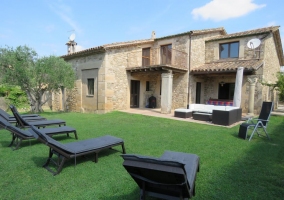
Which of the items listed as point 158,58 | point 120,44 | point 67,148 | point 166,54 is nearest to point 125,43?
point 120,44

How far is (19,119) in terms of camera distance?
612cm

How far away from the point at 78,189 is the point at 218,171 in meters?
2.54

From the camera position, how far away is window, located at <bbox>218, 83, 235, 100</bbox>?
15.1 metres

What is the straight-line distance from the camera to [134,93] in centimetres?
1549

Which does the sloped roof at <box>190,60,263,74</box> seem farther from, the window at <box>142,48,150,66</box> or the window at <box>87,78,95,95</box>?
the window at <box>87,78,95,95</box>

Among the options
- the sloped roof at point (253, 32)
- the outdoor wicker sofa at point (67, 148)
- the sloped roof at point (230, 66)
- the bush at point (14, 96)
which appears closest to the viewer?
the outdoor wicker sofa at point (67, 148)

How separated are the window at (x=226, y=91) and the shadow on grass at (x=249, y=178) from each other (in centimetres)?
1095

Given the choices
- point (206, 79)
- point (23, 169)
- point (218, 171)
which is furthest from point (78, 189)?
point (206, 79)

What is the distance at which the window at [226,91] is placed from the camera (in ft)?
49.4

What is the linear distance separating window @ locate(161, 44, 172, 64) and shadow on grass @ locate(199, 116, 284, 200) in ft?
37.6

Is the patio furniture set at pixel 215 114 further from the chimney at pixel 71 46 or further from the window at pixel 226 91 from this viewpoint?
the chimney at pixel 71 46

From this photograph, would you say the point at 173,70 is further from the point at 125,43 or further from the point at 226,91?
the point at 226,91

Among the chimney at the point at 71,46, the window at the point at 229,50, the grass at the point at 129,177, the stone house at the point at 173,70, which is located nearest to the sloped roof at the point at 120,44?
the stone house at the point at 173,70

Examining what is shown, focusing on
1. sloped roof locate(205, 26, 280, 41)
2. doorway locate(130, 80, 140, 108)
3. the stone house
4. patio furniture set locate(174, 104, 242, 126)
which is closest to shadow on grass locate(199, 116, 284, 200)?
patio furniture set locate(174, 104, 242, 126)
